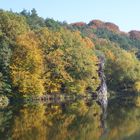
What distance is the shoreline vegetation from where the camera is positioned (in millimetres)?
79812

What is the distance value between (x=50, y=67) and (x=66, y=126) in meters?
44.6

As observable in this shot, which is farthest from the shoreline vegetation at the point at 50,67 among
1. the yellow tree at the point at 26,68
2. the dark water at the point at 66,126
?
the dark water at the point at 66,126

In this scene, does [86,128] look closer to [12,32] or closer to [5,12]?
[12,32]

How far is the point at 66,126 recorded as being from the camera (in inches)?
1788

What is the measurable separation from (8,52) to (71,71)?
18414 mm

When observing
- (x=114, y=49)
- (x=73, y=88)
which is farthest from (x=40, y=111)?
(x=114, y=49)

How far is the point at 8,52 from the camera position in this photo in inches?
3130

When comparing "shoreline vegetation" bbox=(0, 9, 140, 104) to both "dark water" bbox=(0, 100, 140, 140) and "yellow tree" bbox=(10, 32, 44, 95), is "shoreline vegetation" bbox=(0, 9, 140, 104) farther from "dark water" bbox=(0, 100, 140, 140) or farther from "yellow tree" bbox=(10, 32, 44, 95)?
"dark water" bbox=(0, 100, 140, 140)

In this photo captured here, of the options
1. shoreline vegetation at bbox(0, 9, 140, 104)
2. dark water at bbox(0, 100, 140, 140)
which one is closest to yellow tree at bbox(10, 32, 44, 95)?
shoreline vegetation at bbox(0, 9, 140, 104)

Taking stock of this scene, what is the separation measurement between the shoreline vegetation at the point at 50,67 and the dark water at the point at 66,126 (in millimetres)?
19497

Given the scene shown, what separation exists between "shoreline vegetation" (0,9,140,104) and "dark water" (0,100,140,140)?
1950 centimetres

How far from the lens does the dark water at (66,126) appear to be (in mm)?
38469

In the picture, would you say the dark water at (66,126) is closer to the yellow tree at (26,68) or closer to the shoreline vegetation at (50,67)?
the yellow tree at (26,68)

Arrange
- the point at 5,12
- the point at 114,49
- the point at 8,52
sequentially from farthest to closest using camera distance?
the point at 114,49
the point at 5,12
the point at 8,52
